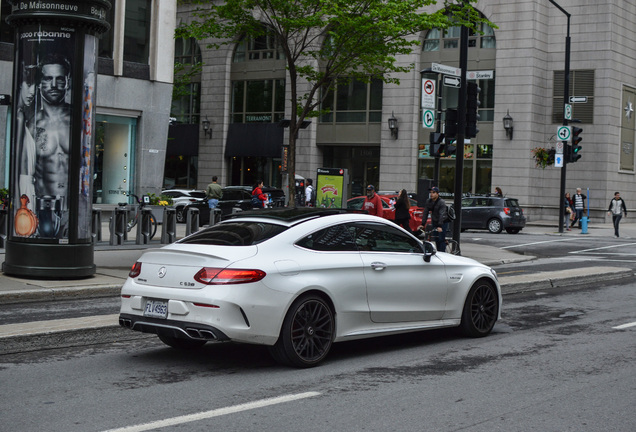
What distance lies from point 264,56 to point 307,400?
4277cm

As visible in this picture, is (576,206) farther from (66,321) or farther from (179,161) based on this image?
(66,321)

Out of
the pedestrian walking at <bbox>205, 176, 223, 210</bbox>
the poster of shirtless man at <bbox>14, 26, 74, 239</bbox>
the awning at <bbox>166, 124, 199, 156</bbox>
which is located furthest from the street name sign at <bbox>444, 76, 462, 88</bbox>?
the awning at <bbox>166, 124, 199, 156</bbox>

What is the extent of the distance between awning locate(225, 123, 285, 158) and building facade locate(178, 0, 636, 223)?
50 cm

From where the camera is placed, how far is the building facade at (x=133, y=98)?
28.2 meters

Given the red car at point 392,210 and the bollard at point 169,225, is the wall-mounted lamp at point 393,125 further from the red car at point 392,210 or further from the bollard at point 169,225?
the bollard at point 169,225

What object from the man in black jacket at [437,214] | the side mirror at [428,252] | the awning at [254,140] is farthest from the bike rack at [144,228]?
the awning at [254,140]

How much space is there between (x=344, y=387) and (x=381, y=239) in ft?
7.07

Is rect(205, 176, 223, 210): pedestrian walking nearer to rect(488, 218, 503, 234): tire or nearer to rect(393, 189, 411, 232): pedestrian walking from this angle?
rect(393, 189, 411, 232): pedestrian walking

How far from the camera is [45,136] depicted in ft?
42.3

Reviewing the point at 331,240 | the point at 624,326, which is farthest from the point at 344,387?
the point at 624,326

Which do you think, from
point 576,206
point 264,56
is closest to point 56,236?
point 576,206

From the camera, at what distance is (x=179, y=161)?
50.7m

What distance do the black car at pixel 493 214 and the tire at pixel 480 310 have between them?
956 inches

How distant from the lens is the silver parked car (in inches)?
288
